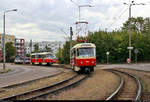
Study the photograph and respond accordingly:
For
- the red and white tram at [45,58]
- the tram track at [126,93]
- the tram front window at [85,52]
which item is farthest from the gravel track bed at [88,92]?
the red and white tram at [45,58]

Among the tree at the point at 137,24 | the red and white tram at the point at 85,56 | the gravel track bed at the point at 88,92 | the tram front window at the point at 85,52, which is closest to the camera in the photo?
the gravel track bed at the point at 88,92

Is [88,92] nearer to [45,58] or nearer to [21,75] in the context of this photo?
[21,75]

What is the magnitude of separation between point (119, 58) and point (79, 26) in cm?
2030

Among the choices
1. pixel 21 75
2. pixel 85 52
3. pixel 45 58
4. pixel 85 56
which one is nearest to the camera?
pixel 85 56

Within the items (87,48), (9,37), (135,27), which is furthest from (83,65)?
(9,37)

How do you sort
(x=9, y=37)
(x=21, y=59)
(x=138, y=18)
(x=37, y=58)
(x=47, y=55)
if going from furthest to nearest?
(x=9, y=37) < (x=138, y=18) < (x=21, y=59) < (x=37, y=58) < (x=47, y=55)

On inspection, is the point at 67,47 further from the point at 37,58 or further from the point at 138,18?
the point at 138,18

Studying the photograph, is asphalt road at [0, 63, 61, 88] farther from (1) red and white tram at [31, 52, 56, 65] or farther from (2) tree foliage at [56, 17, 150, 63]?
(2) tree foliage at [56, 17, 150, 63]

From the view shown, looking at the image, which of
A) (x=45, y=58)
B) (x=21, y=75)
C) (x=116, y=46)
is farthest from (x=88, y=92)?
(x=116, y=46)

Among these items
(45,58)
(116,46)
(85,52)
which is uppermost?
(116,46)

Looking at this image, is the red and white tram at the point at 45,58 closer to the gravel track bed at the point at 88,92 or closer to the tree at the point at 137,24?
→ the gravel track bed at the point at 88,92

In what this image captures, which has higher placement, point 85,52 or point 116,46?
point 116,46

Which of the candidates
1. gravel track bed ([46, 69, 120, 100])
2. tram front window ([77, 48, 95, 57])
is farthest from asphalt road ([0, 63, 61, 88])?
gravel track bed ([46, 69, 120, 100])

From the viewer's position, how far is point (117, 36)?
167 ft
